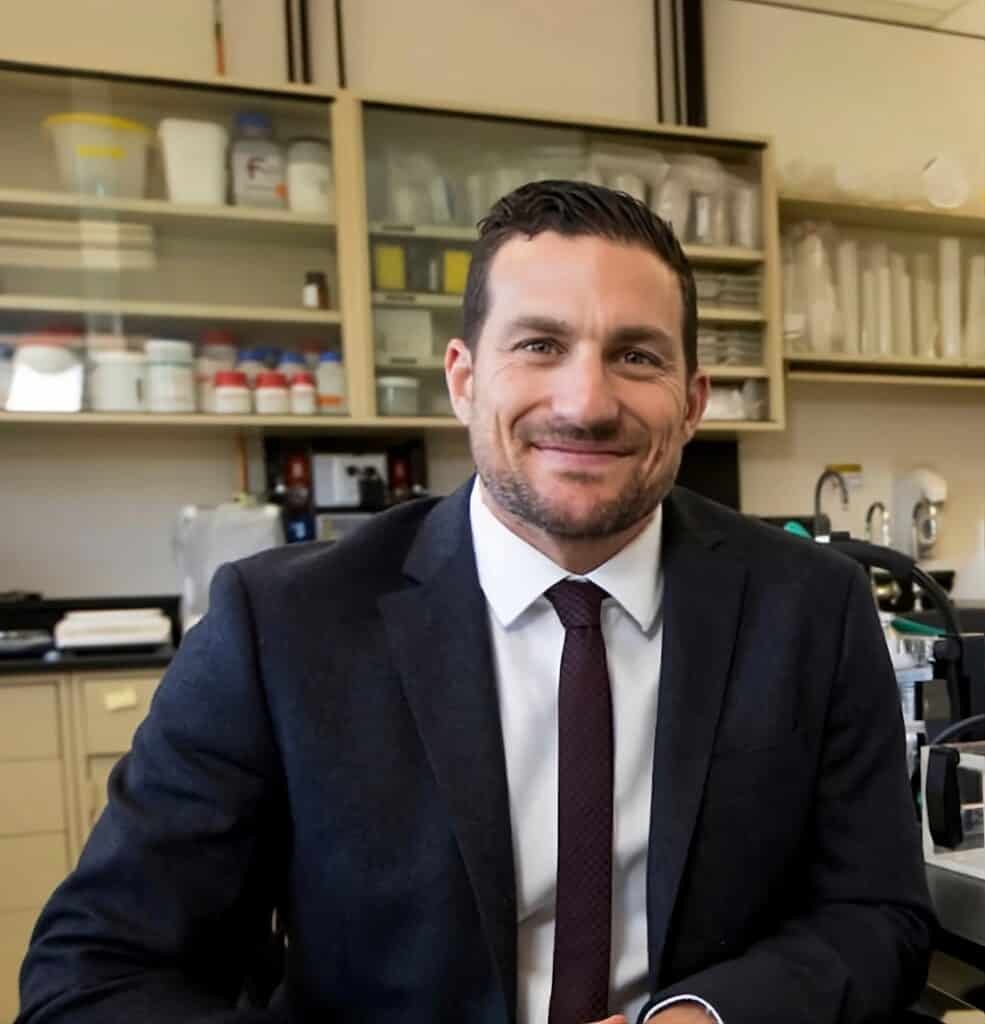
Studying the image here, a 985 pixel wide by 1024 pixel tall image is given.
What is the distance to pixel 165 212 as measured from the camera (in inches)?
95.9

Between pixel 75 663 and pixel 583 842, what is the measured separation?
161 centimetres

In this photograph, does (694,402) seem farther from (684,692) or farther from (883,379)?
(883,379)

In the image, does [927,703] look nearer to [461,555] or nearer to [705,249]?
[461,555]

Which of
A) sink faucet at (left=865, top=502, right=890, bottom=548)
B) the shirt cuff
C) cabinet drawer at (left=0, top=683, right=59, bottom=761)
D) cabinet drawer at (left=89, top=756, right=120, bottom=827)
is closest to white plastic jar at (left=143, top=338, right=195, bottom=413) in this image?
cabinet drawer at (left=0, top=683, right=59, bottom=761)

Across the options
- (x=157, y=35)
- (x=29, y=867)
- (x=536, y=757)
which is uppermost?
(x=157, y=35)

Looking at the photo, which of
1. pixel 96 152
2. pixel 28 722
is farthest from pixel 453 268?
pixel 28 722

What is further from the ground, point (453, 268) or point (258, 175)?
point (258, 175)

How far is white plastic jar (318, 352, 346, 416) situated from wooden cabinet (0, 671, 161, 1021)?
0.85 m

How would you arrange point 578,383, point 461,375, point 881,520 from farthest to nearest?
1. point 881,520
2. point 461,375
3. point 578,383

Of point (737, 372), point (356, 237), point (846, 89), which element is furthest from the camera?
point (846, 89)

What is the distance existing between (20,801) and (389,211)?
1.76 metres

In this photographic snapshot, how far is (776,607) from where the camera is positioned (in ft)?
3.27

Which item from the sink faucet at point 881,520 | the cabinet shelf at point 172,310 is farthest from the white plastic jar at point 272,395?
the sink faucet at point 881,520

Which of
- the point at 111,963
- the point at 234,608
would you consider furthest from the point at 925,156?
the point at 111,963
